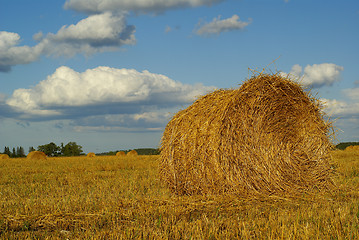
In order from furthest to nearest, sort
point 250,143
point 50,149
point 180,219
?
point 50,149 < point 250,143 < point 180,219

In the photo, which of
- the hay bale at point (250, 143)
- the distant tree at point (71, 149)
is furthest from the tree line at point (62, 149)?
the hay bale at point (250, 143)

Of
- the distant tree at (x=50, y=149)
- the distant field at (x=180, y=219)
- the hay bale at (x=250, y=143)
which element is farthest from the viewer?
the distant tree at (x=50, y=149)

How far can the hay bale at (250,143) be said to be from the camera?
24.5 feet

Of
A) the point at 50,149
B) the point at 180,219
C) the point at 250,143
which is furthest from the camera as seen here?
the point at 50,149

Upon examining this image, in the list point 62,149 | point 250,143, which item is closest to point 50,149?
point 62,149

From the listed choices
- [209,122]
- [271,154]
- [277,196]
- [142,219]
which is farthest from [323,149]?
[142,219]

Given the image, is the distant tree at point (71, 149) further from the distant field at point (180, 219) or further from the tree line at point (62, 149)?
the distant field at point (180, 219)

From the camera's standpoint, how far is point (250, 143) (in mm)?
7762

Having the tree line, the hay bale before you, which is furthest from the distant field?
the tree line

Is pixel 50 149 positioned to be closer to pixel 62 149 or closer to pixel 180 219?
pixel 62 149

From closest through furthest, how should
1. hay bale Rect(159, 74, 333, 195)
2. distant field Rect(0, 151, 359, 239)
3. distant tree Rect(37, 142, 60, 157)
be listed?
distant field Rect(0, 151, 359, 239)
hay bale Rect(159, 74, 333, 195)
distant tree Rect(37, 142, 60, 157)

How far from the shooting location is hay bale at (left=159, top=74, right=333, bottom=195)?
7.45 meters

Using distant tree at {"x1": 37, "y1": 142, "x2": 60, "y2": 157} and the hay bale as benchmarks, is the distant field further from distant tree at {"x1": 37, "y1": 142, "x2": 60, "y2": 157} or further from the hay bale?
distant tree at {"x1": 37, "y1": 142, "x2": 60, "y2": 157}

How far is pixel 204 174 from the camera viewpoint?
754 centimetres
